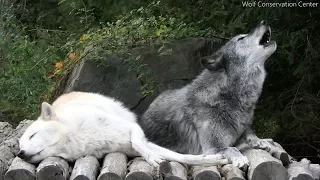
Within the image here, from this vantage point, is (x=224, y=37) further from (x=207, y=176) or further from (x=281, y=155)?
(x=207, y=176)

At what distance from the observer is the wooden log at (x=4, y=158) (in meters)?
4.52

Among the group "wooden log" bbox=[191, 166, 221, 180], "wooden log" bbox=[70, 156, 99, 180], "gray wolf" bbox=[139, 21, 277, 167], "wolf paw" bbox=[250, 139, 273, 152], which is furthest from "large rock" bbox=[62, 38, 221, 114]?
"wooden log" bbox=[191, 166, 221, 180]

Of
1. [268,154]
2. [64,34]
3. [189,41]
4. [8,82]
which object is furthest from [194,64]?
[64,34]

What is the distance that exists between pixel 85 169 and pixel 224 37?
4.05 metres

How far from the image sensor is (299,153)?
7.84 m

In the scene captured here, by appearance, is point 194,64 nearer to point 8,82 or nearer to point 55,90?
point 55,90

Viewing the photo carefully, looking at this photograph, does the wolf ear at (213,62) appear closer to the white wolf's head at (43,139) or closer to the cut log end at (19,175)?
the white wolf's head at (43,139)

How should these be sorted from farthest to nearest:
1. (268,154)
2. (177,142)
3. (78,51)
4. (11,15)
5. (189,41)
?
1. (11,15)
2. (78,51)
3. (189,41)
4. (177,142)
5. (268,154)

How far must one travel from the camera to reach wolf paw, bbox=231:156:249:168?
4.41 metres

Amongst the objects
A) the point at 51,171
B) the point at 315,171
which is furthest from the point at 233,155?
the point at 51,171

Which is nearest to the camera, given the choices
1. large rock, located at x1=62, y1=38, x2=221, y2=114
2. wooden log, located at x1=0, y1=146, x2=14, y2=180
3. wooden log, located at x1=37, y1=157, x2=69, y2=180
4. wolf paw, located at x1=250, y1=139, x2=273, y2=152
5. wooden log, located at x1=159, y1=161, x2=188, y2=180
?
wooden log, located at x1=159, y1=161, x2=188, y2=180

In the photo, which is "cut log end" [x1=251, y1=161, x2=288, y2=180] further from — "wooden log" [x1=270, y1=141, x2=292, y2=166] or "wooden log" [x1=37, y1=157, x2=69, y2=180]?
"wooden log" [x1=37, y1=157, x2=69, y2=180]

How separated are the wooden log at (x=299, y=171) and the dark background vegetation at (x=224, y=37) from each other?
2.47 meters

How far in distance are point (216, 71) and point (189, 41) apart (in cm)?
268
